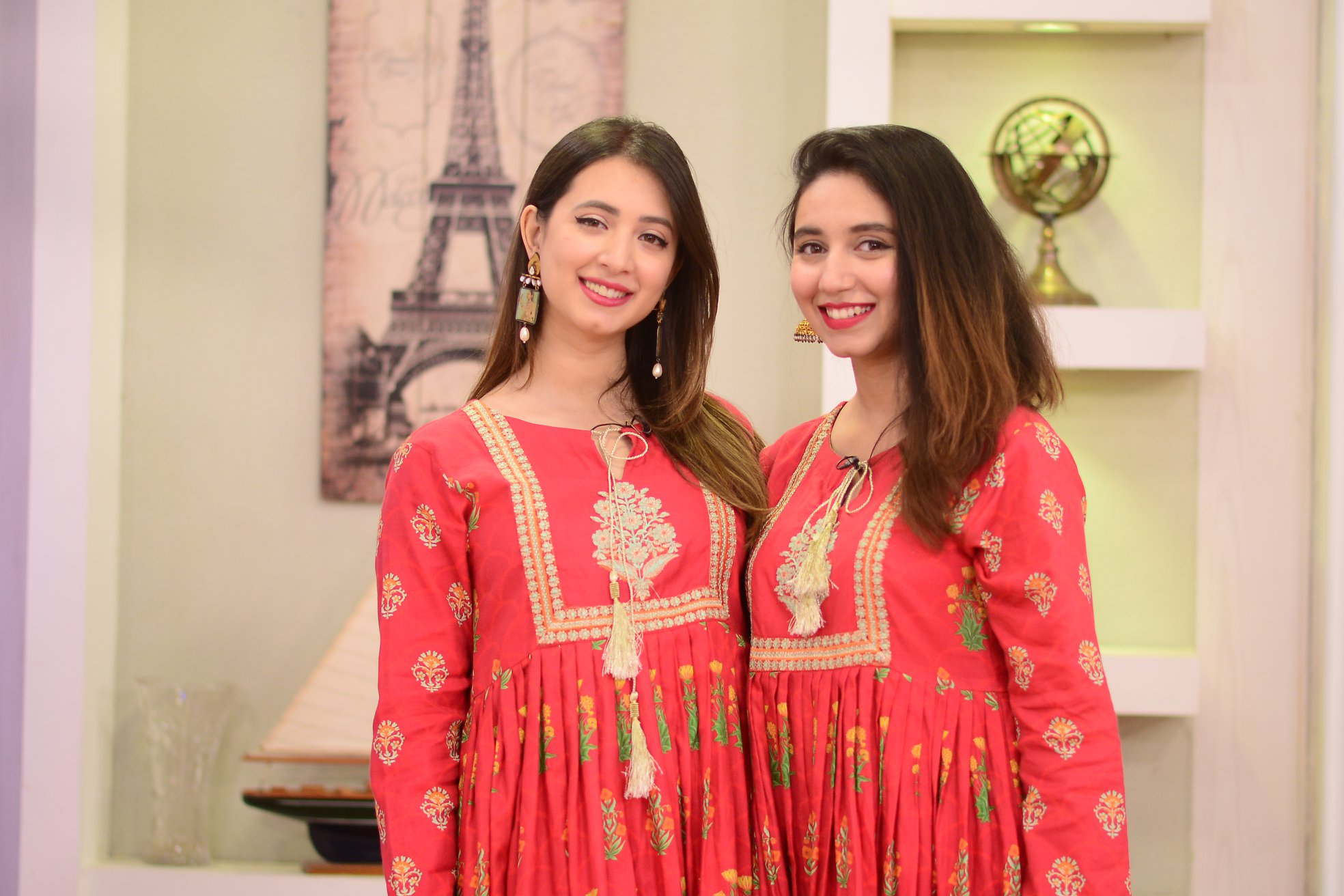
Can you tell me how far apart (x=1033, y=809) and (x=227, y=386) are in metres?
2.20

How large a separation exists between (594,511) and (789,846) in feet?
1.61

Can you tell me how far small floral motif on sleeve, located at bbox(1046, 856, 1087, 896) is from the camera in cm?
132

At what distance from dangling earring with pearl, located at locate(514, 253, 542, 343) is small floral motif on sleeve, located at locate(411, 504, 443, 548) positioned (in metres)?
0.31

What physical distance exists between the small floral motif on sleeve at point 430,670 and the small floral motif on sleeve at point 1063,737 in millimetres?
723

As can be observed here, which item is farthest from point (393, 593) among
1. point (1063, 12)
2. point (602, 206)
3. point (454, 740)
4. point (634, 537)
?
point (1063, 12)

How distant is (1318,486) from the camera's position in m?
2.44

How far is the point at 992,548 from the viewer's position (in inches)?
54.9

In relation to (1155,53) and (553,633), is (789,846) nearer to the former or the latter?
(553,633)

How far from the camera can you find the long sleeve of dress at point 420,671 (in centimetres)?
147

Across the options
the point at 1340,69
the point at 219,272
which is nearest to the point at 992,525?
the point at 1340,69

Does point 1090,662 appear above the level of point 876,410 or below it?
below

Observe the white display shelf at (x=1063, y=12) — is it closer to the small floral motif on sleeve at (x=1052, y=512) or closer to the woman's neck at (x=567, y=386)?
the woman's neck at (x=567, y=386)

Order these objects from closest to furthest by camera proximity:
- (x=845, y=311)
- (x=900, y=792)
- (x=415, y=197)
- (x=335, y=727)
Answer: (x=900, y=792) < (x=845, y=311) < (x=335, y=727) < (x=415, y=197)

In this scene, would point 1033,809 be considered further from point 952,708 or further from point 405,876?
point 405,876
